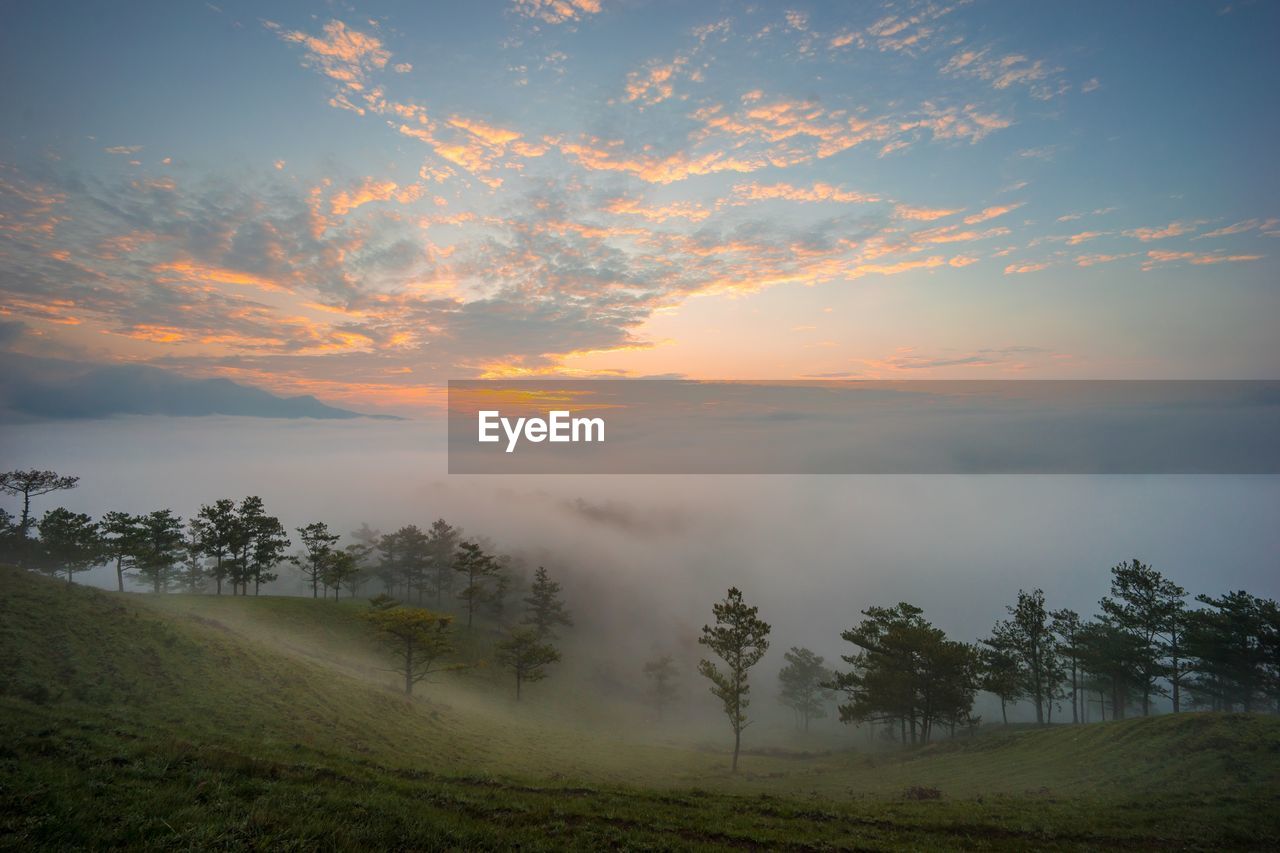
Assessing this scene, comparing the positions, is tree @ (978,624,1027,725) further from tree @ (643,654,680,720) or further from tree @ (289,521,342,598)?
tree @ (289,521,342,598)

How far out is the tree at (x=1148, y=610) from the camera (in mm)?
47375

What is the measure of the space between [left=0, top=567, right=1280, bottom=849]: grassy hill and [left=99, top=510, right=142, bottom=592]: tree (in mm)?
31353

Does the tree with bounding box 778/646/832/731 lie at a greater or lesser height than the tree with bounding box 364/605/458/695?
lesser

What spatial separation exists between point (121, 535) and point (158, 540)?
3.57 meters

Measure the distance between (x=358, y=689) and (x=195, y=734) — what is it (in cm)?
1793

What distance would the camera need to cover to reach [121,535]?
59.3 m

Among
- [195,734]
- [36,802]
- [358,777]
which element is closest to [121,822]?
[36,802]

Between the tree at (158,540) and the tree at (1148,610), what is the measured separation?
115 metres

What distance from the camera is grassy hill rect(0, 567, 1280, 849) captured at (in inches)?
416

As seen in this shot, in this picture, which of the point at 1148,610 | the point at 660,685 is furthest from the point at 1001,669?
the point at 660,685

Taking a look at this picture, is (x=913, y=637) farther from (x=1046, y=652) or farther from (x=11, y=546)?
(x=11, y=546)

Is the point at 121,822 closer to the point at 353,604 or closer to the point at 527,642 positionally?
the point at 527,642

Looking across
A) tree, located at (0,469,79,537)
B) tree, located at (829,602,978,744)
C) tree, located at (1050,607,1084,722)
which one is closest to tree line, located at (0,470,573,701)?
tree, located at (0,469,79,537)

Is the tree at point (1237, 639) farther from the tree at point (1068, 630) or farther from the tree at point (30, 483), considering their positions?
the tree at point (30, 483)
